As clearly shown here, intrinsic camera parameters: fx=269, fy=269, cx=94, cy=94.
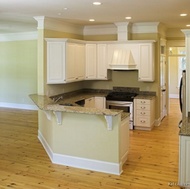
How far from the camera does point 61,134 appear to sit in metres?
4.83

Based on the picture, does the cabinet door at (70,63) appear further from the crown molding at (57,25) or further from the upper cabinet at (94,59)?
the crown molding at (57,25)

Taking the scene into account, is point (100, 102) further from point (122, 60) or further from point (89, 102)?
point (122, 60)

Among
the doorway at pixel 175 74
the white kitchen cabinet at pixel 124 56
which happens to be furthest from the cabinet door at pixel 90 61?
the doorway at pixel 175 74

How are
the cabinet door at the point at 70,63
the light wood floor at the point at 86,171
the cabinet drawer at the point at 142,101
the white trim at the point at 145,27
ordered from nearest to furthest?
the light wood floor at the point at 86,171, the cabinet door at the point at 70,63, the cabinet drawer at the point at 142,101, the white trim at the point at 145,27

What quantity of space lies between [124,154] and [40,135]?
2350 mm

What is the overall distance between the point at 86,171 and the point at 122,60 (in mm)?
3765

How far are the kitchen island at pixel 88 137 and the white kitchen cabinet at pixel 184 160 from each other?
43.4 inches

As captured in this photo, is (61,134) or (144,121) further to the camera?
(144,121)

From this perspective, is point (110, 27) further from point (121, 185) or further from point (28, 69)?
point (121, 185)

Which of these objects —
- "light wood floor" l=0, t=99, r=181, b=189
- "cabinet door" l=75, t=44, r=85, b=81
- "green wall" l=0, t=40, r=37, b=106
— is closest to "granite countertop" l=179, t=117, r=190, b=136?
"light wood floor" l=0, t=99, r=181, b=189

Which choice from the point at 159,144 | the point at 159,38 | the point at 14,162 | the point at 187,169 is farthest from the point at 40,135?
the point at 159,38

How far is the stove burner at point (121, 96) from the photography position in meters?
7.48

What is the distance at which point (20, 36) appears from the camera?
990 centimetres

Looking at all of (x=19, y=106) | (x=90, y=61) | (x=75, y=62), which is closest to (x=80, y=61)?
(x=75, y=62)
